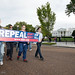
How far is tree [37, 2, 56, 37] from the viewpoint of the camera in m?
28.3

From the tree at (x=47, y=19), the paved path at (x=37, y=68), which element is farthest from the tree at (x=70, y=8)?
the paved path at (x=37, y=68)

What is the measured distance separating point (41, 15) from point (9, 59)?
79.7 feet

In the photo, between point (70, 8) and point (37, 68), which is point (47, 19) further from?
point (37, 68)

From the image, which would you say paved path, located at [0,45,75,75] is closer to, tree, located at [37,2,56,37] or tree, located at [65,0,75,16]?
tree, located at [37,2,56,37]

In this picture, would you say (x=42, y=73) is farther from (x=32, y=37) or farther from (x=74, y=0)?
(x=74, y=0)

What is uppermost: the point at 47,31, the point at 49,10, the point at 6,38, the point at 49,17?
the point at 49,10

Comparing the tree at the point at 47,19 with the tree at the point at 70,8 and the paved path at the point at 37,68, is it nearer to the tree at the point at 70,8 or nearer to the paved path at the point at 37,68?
the tree at the point at 70,8

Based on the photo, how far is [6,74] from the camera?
3793mm

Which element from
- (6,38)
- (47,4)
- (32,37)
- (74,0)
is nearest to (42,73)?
(6,38)

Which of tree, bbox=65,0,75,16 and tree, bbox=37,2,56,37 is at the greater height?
tree, bbox=65,0,75,16

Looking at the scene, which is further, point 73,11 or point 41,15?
point 73,11

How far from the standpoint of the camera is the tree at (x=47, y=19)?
A: 28314 mm

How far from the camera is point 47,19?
28594 mm

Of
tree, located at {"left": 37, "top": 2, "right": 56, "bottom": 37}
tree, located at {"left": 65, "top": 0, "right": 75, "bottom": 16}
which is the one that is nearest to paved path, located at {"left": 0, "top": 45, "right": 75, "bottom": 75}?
tree, located at {"left": 37, "top": 2, "right": 56, "bottom": 37}
